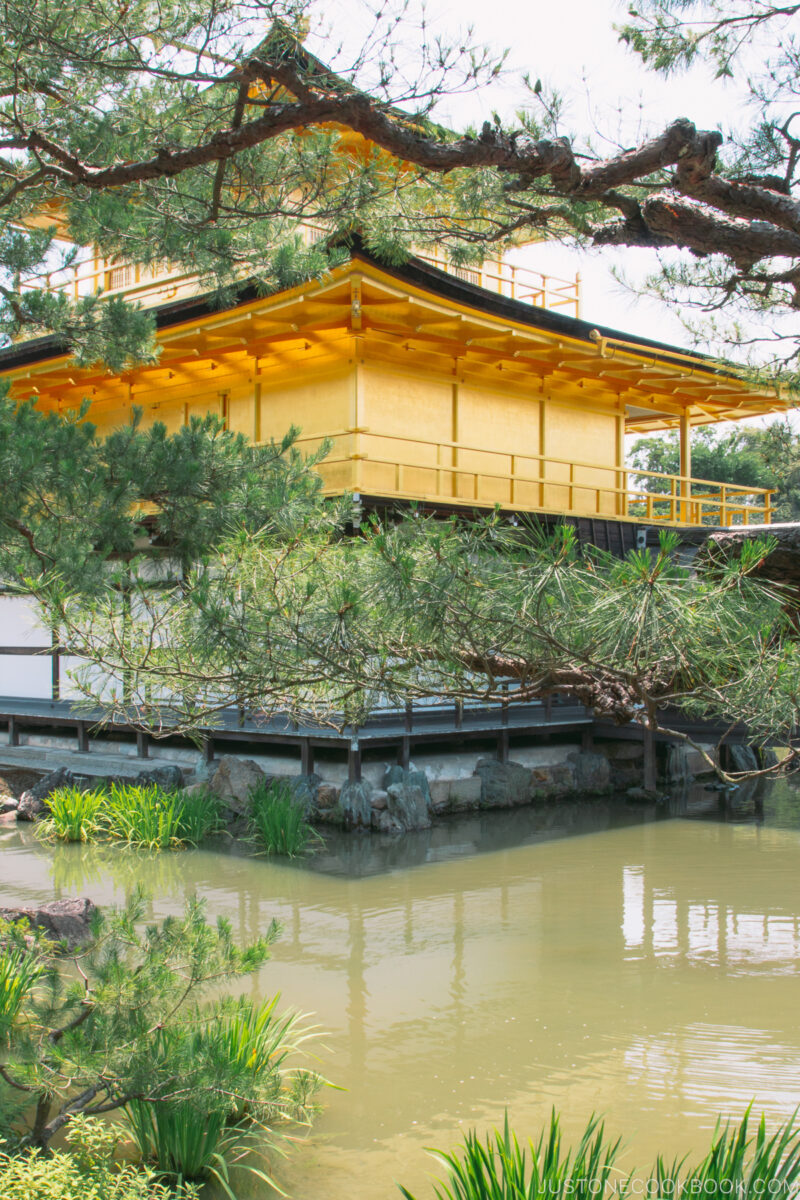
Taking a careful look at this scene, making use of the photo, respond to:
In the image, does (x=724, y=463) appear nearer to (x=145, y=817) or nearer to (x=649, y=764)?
(x=649, y=764)

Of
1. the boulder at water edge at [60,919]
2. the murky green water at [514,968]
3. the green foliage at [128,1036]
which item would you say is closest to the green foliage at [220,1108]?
the green foliage at [128,1036]

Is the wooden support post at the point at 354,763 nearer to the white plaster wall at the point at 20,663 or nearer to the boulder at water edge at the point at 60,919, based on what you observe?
the boulder at water edge at the point at 60,919

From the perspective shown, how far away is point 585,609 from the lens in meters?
3.11

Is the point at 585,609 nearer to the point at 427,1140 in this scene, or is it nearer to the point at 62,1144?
the point at 427,1140

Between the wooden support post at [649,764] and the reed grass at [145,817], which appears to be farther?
the wooden support post at [649,764]

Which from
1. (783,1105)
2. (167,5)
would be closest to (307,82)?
(167,5)

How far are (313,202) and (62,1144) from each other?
4786mm

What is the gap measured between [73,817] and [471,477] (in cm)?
702

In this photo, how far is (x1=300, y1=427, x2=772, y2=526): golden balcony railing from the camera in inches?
480

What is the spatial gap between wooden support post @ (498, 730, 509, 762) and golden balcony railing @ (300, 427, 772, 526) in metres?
2.80

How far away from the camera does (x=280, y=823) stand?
31.9ft

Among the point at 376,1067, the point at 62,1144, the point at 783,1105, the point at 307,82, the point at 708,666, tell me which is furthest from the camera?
the point at 376,1067

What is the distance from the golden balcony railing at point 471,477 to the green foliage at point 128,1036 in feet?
25.9

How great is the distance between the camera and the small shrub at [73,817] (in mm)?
10320
